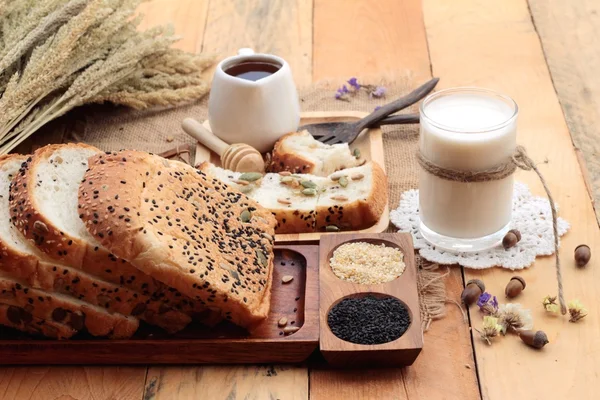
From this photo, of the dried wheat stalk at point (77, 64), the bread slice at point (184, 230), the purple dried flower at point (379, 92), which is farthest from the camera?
the purple dried flower at point (379, 92)

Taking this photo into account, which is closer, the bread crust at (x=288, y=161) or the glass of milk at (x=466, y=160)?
the glass of milk at (x=466, y=160)

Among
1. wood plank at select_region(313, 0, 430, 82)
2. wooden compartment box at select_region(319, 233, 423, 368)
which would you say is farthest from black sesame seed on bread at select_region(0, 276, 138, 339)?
wood plank at select_region(313, 0, 430, 82)

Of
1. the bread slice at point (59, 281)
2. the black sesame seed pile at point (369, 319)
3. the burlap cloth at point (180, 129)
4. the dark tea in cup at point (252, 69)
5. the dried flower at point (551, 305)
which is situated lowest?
the burlap cloth at point (180, 129)

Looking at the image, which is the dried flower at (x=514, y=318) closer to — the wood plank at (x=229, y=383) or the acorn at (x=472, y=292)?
the acorn at (x=472, y=292)

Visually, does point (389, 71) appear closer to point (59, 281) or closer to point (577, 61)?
point (577, 61)

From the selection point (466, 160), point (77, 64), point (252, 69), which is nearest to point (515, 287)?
point (466, 160)

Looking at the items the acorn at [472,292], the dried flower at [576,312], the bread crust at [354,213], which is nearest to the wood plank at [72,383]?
the bread crust at [354,213]

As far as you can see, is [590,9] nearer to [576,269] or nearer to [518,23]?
[518,23]

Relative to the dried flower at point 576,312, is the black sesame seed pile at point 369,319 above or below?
above
